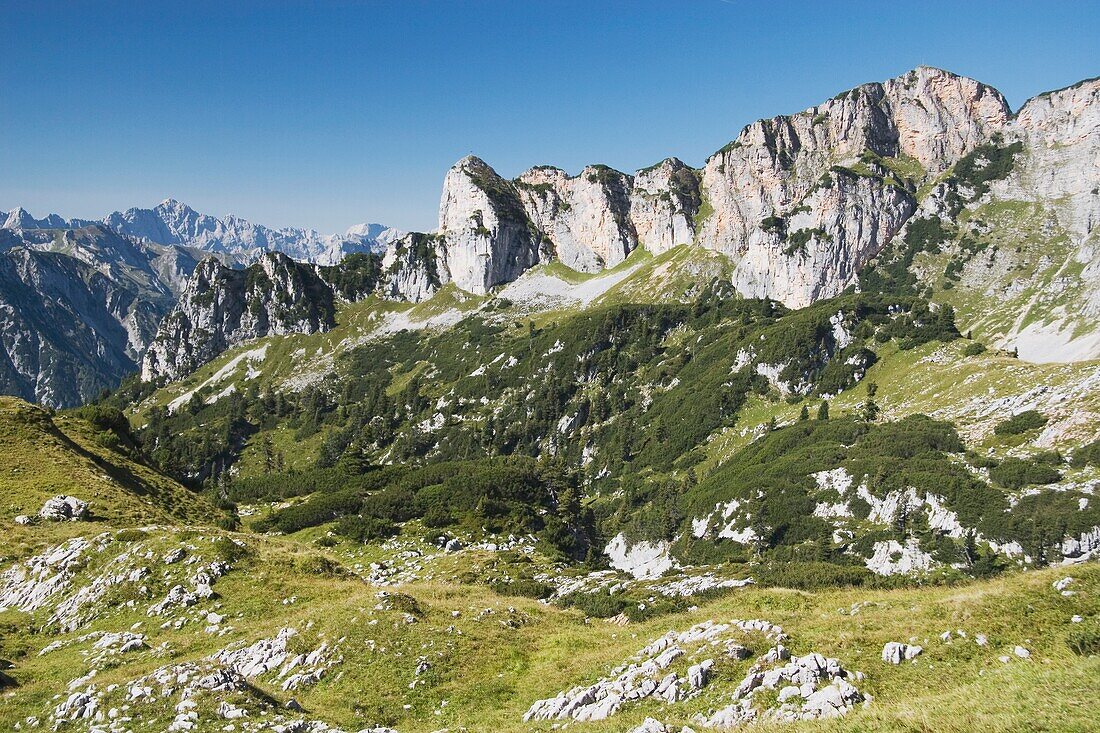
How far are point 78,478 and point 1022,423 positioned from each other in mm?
97826

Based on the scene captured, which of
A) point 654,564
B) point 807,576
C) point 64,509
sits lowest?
point 654,564

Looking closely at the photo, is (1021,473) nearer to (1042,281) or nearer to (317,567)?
(317,567)

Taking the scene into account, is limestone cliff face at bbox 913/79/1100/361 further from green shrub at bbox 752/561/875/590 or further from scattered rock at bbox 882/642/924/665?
scattered rock at bbox 882/642/924/665

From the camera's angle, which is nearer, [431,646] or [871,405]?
[431,646]

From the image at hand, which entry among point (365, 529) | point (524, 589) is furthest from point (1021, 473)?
point (365, 529)

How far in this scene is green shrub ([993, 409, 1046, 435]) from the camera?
73981 millimetres

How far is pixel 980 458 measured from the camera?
238 feet

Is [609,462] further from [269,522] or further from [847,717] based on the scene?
[847,717]

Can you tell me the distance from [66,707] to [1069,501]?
249 ft

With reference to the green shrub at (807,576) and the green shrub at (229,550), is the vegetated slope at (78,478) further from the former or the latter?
the green shrub at (807,576)

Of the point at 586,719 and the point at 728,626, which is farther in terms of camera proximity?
the point at 728,626

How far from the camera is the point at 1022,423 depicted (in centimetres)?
7500

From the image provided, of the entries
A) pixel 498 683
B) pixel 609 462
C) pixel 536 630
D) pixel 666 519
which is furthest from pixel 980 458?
pixel 609 462

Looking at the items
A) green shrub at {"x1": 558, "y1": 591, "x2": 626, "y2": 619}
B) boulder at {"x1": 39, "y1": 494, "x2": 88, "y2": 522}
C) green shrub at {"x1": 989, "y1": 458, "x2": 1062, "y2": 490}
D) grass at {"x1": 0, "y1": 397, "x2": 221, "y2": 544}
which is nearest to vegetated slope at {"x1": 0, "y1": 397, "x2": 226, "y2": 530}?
grass at {"x1": 0, "y1": 397, "x2": 221, "y2": 544}
